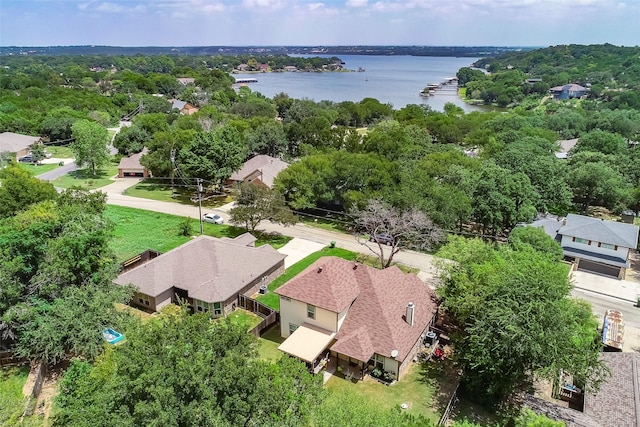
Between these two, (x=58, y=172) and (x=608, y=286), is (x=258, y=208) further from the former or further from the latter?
(x=58, y=172)

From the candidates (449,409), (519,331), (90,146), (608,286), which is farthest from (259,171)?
(519,331)

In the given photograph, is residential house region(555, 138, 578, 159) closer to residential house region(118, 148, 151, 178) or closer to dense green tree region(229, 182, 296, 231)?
dense green tree region(229, 182, 296, 231)

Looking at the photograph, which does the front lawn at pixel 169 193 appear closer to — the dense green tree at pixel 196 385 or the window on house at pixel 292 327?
the window on house at pixel 292 327

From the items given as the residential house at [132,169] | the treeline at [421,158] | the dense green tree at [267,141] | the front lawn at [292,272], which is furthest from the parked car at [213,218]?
the residential house at [132,169]

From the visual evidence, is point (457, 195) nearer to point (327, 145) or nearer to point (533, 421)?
point (533, 421)

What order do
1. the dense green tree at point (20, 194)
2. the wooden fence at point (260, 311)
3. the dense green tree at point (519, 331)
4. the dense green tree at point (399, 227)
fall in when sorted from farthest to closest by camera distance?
the dense green tree at point (20, 194)
the dense green tree at point (399, 227)
the wooden fence at point (260, 311)
the dense green tree at point (519, 331)
